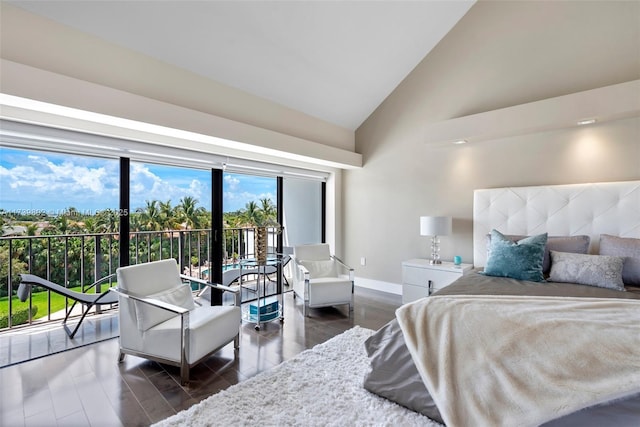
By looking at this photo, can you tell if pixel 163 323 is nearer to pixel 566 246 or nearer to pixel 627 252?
pixel 566 246

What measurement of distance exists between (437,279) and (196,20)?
381cm

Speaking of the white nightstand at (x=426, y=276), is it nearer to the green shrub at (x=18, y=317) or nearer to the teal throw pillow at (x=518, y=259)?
the teal throw pillow at (x=518, y=259)

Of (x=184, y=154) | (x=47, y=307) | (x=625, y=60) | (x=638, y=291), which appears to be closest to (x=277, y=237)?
(x=184, y=154)

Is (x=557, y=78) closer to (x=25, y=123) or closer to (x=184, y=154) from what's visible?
(x=184, y=154)

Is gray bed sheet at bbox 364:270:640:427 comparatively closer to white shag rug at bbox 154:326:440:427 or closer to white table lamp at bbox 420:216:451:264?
white shag rug at bbox 154:326:440:427

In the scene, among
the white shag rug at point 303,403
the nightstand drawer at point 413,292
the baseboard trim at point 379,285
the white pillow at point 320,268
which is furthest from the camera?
the baseboard trim at point 379,285

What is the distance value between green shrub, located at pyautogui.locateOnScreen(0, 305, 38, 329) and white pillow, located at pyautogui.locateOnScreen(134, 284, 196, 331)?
73.6 inches

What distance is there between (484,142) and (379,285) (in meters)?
2.62

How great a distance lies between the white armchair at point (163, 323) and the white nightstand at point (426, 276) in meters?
2.35

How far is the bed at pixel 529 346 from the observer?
136 cm

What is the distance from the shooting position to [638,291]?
237cm

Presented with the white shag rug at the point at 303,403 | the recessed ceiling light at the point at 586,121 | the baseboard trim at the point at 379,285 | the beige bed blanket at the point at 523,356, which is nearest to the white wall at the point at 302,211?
the baseboard trim at the point at 379,285

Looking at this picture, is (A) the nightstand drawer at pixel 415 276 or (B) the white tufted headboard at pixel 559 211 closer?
(B) the white tufted headboard at pixel 559 211

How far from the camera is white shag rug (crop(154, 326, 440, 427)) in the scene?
1803mm
